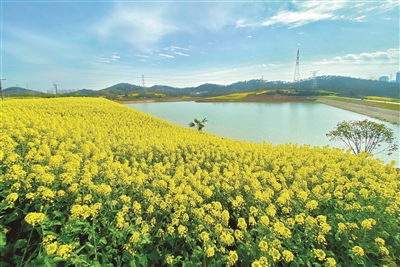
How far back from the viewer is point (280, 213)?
8.98 feet

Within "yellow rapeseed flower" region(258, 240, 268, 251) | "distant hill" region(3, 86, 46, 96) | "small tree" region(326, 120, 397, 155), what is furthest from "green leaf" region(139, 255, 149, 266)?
"distant hill" region(3, 86, 46, 96)

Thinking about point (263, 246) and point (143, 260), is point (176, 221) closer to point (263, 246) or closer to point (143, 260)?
point (143, 260)

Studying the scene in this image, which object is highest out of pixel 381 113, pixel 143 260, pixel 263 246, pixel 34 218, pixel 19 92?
pixel 19 92

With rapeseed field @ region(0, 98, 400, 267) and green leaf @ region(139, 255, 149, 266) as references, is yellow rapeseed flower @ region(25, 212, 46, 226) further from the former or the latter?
green leaf @ region(139, 255, 149, 266)

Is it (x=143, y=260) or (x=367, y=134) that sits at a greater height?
(x=143, y=260)

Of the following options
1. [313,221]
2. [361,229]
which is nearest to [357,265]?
[361,229]

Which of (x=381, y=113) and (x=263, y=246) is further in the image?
(x=381, y=113)

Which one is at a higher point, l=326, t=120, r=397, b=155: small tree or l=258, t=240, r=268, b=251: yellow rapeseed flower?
l=258, t=240, r=268, b=251: yellow rapeseed flower

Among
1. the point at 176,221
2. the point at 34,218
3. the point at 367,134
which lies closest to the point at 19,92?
the point at 34,218

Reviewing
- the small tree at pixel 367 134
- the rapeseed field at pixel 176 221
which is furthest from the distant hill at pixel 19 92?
the small tree at pixel 367 134

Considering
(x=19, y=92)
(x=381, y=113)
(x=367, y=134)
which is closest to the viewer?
(x=367, y=134)

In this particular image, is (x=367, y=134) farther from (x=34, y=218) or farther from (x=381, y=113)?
(x=381, y=113)

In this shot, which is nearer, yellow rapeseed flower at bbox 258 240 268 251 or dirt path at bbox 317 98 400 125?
yellow rapeseed flower at bbox 258 240 268 251

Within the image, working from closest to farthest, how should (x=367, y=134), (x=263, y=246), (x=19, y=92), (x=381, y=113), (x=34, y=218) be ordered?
(x=34, y=218) < (x=263, y=246) < (x=367, y=134) < (x=381, y=113) < (x=19, y=92)
